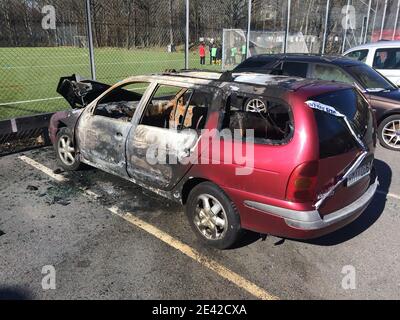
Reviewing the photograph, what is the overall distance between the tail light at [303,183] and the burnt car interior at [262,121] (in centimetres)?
29

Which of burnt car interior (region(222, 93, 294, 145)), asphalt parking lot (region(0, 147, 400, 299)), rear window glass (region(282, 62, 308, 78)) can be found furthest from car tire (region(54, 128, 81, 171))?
rear window glass (region(282, 62, 308, 78))

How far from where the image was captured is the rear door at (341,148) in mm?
3082

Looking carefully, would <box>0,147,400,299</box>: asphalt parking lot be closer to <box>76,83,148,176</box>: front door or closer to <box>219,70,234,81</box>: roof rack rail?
<box>76,83,148,176</box>: front door

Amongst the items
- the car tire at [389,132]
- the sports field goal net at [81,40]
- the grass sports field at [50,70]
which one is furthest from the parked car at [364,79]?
the sports field goal net at [81,40]

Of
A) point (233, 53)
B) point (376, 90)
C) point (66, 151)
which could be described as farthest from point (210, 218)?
point (233, 53)

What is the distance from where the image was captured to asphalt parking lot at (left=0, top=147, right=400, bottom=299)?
3.09m

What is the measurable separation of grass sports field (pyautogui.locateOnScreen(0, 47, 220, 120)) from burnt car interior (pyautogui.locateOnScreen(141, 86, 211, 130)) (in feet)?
17.8

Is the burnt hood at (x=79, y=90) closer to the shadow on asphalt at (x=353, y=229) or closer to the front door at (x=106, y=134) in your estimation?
the front door at (x=106, y=134)

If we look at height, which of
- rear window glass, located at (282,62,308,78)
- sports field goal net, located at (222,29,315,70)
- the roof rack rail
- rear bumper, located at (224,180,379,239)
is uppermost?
sports field goal net, located at (222,29,315,70)

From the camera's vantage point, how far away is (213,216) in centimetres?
360

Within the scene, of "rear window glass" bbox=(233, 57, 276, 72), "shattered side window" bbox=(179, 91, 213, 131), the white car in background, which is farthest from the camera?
the white car in background

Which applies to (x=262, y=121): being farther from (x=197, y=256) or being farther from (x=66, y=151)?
(x=66, y=151)

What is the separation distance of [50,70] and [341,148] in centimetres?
1810
